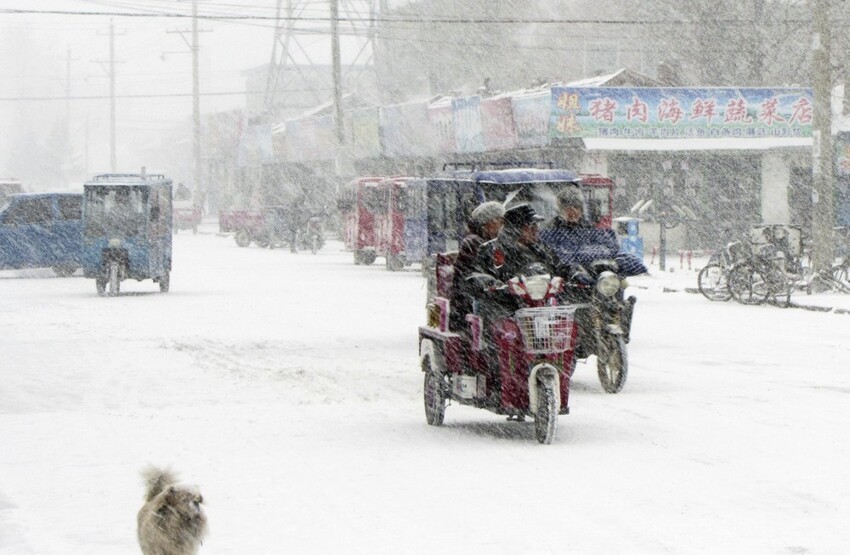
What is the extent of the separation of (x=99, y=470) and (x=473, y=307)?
3.18 m

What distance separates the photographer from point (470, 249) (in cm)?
1196

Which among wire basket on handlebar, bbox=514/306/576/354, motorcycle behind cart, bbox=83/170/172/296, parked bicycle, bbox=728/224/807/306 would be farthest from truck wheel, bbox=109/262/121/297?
wire basket on handlebar, bbox=514/306/576/354

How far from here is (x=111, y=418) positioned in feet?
42.9

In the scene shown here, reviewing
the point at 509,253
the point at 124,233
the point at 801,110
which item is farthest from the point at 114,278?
the point at 801,110

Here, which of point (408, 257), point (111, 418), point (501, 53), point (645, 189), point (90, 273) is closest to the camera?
point (111, 418)

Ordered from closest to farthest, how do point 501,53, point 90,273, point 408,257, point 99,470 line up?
point 99,470
point 90,273
point 408,257
point 501,53

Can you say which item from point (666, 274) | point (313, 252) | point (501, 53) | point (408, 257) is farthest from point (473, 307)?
point (501, 53)

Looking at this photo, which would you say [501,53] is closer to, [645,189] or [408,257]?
[645,189]

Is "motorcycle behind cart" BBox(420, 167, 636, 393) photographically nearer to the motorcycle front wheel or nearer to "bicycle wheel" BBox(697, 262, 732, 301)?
the motorcycle front wheel

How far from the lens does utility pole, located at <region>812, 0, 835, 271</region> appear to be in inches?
1134

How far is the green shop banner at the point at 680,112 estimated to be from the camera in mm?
43125

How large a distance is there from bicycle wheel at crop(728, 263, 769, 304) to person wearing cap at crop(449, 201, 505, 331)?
1517 cm

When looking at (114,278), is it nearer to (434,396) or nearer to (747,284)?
(747,284)

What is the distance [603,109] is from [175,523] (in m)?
38.5
